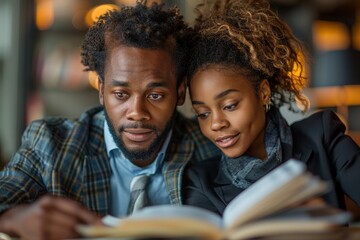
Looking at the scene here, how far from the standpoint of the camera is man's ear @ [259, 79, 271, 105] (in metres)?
1.23

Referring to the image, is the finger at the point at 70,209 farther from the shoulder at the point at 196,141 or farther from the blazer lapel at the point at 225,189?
the shoulder at the point at 196,141

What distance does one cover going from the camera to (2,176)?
1146 millimetres

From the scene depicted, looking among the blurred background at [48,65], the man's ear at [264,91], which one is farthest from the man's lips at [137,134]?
the blurred background at [48,65]

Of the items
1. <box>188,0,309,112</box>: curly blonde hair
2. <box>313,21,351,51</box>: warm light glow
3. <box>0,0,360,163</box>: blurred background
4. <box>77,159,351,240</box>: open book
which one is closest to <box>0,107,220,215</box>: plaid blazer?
<box>188,0,309,112</box>: curly blonde hair

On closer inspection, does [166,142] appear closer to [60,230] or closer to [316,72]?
[60,230]

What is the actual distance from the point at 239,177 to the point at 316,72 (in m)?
2.54

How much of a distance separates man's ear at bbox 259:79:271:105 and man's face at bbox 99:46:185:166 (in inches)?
7.9

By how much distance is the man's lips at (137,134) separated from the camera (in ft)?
3.89

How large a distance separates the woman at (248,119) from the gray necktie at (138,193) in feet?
0.34

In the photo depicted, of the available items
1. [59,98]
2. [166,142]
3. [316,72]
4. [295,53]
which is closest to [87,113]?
[166,142]

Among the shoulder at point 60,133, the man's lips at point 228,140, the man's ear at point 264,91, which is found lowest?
the shoulder at point 60,133

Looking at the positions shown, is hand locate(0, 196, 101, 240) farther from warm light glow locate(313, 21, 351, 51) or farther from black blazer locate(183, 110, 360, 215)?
warm light glow locate(313, 21, 351, 51)

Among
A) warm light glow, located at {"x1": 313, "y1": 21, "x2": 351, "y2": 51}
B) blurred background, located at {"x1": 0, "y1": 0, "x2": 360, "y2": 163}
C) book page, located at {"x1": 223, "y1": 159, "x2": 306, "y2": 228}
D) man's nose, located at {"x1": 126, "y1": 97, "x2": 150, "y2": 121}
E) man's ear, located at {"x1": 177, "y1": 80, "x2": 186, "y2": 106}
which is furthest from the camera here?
warm light glow, located at {"x1": 313, "y1": 21, "x2": 351, "y2": 51}

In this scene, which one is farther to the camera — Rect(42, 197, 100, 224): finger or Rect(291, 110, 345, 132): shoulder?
Rect(291, 110, 345, 132): shoulder
